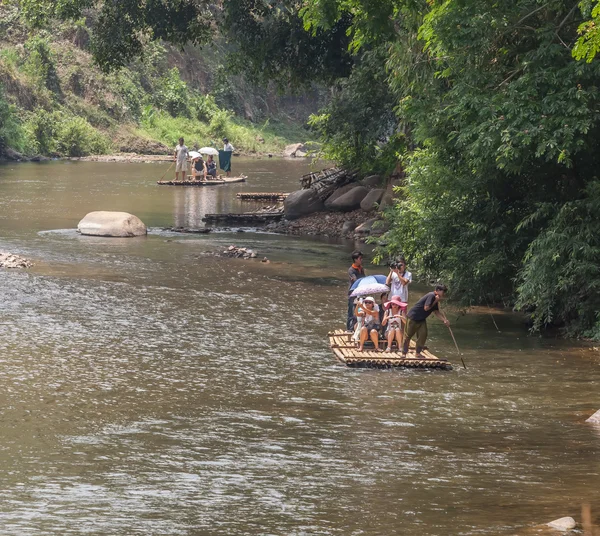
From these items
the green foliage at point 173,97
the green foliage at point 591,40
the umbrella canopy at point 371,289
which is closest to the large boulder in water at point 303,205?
the umbrella canopy at point 371,289

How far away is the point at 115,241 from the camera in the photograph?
27938 mm

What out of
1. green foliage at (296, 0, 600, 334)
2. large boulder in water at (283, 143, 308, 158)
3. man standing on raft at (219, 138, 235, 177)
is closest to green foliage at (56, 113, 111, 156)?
large boulder in water at (283, 143, 308, 158)

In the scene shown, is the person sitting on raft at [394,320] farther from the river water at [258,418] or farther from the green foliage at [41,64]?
the green foliage at [41,64]

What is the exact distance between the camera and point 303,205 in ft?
110

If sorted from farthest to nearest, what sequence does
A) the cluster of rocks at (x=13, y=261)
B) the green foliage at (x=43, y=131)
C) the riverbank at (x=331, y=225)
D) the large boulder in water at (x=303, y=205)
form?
1. the green foliage at (x=43, y=131)
2. the large boulder in water at (x=303, y=205)
3. the riverbank at (x=331, y=225)
4. the cluster of rocks at (x=13, y=261)

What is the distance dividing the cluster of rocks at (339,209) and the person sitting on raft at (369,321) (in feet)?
47.8

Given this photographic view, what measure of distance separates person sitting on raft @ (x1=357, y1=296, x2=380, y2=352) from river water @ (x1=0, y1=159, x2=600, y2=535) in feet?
2.73

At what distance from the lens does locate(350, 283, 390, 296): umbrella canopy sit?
15844 mm

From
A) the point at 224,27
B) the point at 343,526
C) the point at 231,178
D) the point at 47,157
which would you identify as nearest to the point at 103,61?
the point at 224,27

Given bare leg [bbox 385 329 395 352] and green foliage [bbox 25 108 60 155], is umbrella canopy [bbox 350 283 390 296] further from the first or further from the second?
green foliage [bbox 25 108 60 155]

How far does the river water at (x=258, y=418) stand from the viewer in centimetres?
970

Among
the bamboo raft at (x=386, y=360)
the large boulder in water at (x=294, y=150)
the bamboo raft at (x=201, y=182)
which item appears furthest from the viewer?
the large boulder in water at (x=294, y=150)

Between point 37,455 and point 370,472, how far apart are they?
3.27 metres

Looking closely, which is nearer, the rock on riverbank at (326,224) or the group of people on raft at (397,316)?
the group of people on raft at (397,316)
